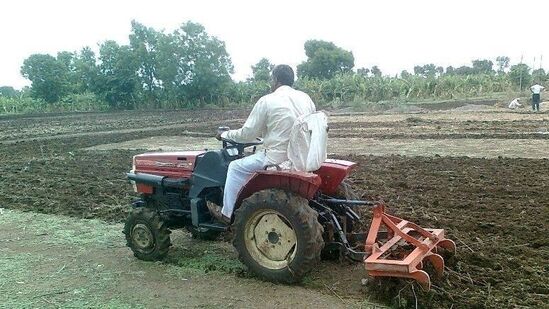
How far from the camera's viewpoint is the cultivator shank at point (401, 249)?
3807mm

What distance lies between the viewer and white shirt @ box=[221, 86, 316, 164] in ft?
13.9

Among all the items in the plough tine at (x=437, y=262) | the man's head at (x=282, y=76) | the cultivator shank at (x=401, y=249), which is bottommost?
the plough tine at (x=437, y=262)

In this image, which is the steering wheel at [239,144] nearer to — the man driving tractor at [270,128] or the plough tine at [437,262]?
the man driving tractor at [270,128]

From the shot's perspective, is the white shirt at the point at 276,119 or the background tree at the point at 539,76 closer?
the white shirt at the point at 276,119

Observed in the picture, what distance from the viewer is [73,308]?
424cm

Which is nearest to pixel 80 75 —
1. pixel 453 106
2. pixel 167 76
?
pixel 167 76

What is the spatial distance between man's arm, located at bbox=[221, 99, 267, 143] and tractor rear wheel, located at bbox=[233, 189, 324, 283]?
1.58 ft

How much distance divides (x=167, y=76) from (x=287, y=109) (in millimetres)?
38191

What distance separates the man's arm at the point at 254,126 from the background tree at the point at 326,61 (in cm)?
4318

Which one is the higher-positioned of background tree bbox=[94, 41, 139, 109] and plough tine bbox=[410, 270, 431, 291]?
background tree bbox=[94, 41, 139, 109]

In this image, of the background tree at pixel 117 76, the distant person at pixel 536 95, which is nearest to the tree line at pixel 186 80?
the background tree at pixel 117 76

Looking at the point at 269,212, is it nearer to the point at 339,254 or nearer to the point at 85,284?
the point at 339,254

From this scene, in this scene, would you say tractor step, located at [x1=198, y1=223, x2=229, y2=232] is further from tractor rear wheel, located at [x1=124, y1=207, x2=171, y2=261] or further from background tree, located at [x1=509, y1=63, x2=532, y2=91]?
background tree, located at [x1=509, y1=63, x2=532, y2=91]

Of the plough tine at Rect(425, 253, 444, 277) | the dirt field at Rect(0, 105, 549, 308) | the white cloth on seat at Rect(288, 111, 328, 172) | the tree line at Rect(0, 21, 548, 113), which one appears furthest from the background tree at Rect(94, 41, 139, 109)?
the plough tine at Rect(425, 253, 444, 277)
